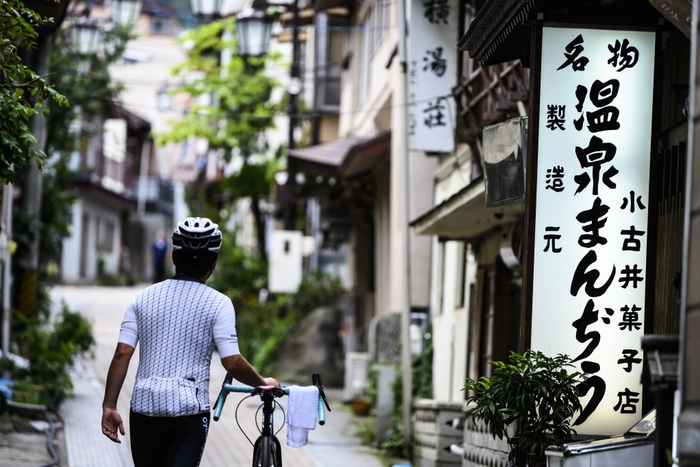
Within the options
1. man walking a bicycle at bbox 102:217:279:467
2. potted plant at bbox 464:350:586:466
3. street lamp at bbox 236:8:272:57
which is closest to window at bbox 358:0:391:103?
street lamp at bbox 236:8:272:57

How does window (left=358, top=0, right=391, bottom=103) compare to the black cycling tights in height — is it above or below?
above

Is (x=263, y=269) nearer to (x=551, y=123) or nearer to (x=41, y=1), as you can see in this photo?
(x=41, y=1)

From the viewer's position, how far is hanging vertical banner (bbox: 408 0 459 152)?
639 inches

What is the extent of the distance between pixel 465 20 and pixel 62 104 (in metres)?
9.54

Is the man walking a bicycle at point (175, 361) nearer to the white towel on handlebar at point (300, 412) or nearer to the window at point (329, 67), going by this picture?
the white towel on handlebar at point (300, 412)

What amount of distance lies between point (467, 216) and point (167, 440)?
8.34 m

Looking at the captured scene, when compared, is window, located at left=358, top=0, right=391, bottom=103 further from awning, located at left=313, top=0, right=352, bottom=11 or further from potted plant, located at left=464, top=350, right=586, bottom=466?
potted plant, located at left=464, top=350, right=586, bottom=466

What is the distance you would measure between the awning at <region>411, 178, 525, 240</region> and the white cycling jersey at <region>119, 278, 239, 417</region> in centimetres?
597

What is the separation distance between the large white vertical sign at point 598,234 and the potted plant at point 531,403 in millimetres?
341

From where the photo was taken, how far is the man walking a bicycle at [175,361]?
20.7 ft

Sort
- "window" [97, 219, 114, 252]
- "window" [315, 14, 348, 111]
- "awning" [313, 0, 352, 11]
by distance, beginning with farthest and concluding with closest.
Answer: "window" [97, 219, 114, 252] < "window" [315, 14, 348, 111] < "awning" [313, 0, 352, 11]

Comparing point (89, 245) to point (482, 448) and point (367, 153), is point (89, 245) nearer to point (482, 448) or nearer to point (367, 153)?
point (367, 153)

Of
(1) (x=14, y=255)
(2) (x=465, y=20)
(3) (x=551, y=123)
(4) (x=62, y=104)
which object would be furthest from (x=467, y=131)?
(1) (x=14, y=255)

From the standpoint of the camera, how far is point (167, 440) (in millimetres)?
6367
